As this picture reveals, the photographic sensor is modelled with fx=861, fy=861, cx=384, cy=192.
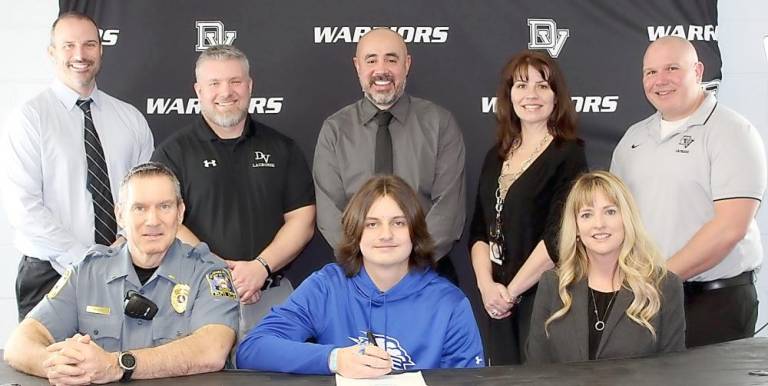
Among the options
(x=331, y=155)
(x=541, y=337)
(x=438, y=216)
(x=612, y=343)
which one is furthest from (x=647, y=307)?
(x=331, y=155)

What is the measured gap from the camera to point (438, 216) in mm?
3547

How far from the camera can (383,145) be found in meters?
3.69

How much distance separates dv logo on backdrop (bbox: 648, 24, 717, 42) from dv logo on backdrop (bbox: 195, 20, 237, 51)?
211 centimetres

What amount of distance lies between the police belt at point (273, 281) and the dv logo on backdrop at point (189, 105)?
0.97 meters

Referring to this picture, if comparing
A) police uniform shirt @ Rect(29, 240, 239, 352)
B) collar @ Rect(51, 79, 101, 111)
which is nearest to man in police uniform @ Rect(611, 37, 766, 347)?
police uniform shirt @ Rect(29, 240, 239, 352)

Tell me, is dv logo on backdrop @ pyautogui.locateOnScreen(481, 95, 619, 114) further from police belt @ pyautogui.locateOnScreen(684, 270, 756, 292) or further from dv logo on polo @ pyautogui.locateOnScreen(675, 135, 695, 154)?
police belt @ pyautogui.locateOnScreen(684, 270, 756, 292)

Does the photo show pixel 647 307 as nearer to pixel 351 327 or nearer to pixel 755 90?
pixel 351 327

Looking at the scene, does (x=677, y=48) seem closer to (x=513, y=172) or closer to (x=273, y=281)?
(x=513, y=172)

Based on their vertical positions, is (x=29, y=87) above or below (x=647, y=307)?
above

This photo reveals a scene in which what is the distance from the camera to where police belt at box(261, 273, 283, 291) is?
3629 mm

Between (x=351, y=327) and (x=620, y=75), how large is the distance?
94.1 inches

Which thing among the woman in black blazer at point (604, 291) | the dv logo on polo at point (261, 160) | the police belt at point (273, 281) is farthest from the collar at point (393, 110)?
the woman in black blazer at point (604, 291)

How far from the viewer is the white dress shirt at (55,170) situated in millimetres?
3545

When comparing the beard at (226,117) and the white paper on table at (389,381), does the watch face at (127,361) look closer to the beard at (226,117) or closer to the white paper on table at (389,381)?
the white paper on table at (389,381)
